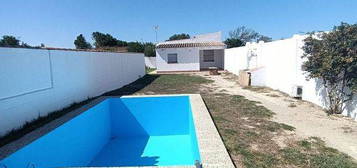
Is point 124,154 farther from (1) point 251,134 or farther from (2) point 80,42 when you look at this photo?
(2) point 80,42

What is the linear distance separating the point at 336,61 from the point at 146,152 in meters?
6.46

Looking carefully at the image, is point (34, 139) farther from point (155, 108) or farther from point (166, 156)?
point (155, 108)

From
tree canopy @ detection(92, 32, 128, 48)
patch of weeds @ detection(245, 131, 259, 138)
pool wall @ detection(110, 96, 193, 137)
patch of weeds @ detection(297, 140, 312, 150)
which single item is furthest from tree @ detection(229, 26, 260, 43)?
patch of weeds @ detection(297, 140, 312, 150)

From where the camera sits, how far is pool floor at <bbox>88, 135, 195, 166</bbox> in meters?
6.50

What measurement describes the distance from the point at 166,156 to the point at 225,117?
2.25m

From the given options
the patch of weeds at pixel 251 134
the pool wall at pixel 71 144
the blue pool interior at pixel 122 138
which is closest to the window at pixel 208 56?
the blue pool interior at pixel 122 138

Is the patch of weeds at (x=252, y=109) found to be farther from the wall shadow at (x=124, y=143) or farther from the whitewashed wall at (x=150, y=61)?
the whitewashed wall at (x=150, y=61)

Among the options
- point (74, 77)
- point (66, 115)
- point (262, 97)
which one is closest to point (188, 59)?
point (262, 97)

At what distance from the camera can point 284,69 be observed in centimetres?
1029

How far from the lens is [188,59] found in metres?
23.8

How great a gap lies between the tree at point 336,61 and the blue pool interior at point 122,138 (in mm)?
4422

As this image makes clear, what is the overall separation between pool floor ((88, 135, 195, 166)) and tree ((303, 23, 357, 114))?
480cm

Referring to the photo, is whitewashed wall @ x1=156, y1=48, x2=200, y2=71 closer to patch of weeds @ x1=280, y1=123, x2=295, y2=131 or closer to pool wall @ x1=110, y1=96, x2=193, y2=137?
pool wall @ x1=110, y1=96, x2=193, y2=137

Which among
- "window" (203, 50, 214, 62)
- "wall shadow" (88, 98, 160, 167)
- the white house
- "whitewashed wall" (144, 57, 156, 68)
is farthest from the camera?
"whitewashed wall" (144, 57, 156, 68)
